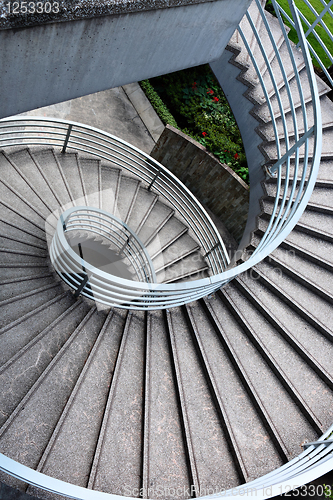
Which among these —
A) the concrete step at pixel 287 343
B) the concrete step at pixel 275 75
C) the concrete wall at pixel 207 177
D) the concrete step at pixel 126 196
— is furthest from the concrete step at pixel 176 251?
the concrete step at pixel 275 75

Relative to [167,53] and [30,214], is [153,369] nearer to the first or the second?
[30,214]

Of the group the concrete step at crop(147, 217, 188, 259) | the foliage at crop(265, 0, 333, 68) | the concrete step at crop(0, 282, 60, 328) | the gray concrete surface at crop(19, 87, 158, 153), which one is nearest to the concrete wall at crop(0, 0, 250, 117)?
the concrete step at crop(0, 282, 60, 328)

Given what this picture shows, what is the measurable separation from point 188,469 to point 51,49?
4.40m

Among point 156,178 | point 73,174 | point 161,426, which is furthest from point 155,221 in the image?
point 161,426

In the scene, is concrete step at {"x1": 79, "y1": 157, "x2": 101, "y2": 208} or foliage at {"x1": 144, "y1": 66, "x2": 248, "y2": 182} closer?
concrete step at {"x1": 79, "y1": 157, "x2": 101, "y2": 208}

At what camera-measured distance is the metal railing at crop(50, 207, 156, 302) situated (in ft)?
15.9

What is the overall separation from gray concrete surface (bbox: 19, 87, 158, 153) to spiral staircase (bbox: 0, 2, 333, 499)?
340 cm

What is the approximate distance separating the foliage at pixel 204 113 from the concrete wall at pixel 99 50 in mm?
4604

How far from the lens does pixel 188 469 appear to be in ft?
13.4

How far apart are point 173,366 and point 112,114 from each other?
743cm

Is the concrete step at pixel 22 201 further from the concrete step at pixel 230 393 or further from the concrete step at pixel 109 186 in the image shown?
the concrete step at pixel 230 393

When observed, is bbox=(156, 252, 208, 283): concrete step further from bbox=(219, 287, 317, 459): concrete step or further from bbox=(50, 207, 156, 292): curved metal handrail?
bbox=(219, 287, 317, 459): concrete step

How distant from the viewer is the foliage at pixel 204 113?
29.8 feet

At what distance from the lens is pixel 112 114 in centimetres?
991
